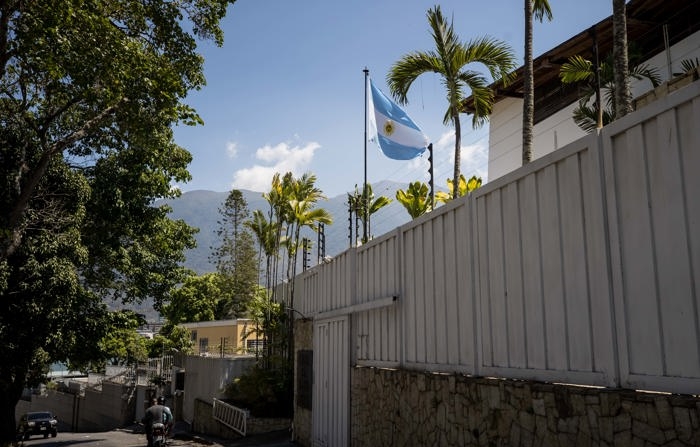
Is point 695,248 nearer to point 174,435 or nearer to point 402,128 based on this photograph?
point 402,128

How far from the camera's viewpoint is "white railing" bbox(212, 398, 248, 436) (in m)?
18.1

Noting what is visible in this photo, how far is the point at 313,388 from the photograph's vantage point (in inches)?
554

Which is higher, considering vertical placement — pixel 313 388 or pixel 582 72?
pixel 582 72

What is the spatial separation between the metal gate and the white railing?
528 centimetres

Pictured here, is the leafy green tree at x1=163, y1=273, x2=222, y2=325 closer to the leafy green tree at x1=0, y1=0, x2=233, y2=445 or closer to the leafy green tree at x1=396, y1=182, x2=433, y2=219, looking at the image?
the leafy green tree at x1=0, y1=0, x2=233, y2=445

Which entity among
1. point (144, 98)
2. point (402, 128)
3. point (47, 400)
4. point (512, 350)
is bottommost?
point (47, 400)

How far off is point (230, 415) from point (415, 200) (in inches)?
429

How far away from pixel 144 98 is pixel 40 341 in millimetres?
8248

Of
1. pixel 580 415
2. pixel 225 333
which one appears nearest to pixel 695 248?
pixel 580 415

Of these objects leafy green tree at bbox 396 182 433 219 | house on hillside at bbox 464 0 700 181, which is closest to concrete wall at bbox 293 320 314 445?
leafy green tree at bbox 396 182 433 219

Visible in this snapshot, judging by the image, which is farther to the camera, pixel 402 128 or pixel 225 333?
pixel 225 333

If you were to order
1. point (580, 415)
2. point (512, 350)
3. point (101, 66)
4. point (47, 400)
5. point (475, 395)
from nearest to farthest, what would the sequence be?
point (580, 415) → point (512, 350) → point (475, 395) → point (101, 66) → point (47, 400)

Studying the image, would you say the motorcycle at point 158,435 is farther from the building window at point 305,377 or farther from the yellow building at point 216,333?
the yellow building at point 216,333

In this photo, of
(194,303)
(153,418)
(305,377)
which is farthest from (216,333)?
(305,377)
